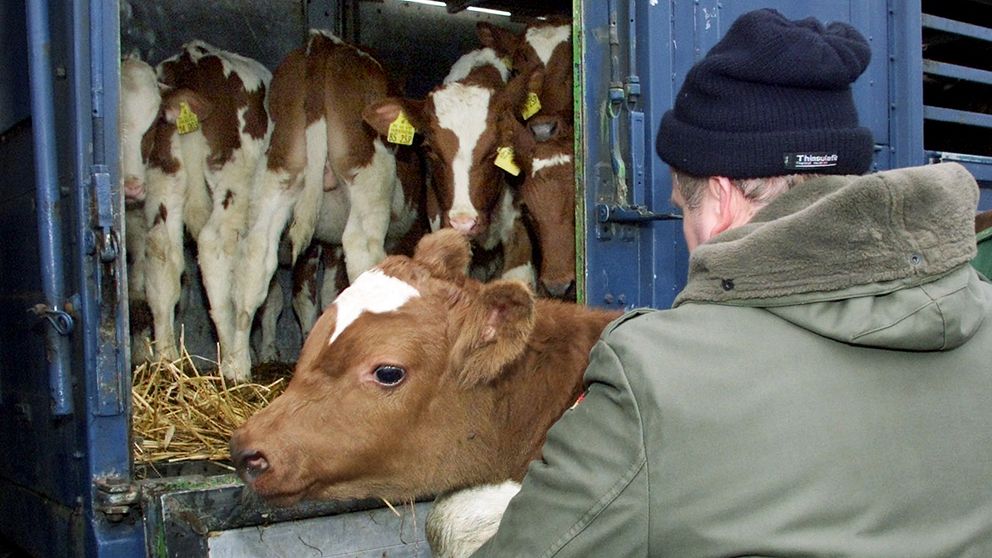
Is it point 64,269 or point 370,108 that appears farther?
point 370,108

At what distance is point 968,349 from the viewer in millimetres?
1685

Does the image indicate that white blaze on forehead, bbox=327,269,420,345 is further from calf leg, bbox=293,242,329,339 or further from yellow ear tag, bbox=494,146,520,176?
calf leg, bbox=293,242,329,339

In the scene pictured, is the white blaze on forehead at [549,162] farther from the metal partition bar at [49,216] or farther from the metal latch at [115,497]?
the metal latch at [115,497]

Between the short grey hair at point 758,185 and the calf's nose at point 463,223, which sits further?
the calf's nose at point 463,223

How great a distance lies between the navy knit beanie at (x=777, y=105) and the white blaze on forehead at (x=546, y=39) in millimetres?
5054

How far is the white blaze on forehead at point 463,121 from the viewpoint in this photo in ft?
19.9

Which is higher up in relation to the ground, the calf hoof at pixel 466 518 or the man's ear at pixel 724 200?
the man's ear at pixel 724 200

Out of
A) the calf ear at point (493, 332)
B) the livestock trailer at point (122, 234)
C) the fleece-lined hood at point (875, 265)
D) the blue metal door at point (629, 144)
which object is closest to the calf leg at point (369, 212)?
the livestock trailer at point (122, 234)

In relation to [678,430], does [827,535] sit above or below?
below

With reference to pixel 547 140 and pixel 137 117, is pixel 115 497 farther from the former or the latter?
pixel 547 140

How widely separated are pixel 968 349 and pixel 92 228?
8.92ft

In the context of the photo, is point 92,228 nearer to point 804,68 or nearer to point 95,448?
point 95,448

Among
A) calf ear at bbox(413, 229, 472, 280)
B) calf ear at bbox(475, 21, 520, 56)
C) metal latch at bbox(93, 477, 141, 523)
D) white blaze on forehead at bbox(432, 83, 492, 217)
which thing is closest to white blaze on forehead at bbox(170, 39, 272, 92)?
white blaze on forehead at bbox(432, 83, 492, 217)

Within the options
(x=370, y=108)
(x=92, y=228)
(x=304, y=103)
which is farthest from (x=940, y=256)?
(x=304, y=103)
